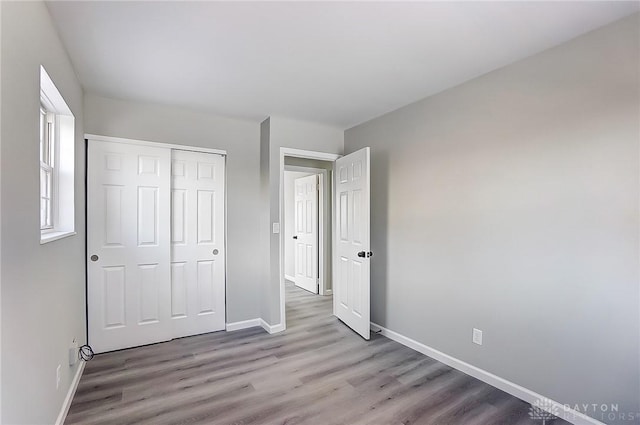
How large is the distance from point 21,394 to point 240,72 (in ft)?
7.56

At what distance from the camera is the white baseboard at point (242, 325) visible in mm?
3584

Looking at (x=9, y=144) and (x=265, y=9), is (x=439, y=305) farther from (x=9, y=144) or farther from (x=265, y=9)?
(x=9, y=144)

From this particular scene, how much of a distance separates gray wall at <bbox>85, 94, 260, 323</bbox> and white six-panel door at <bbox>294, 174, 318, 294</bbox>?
1.72m

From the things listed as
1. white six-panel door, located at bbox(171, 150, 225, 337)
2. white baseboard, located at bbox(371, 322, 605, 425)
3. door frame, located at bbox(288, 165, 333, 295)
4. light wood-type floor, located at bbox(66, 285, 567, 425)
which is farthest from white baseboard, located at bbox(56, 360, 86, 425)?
door frame, located at bbox(288, 165, 333, 295)

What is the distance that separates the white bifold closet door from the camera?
2.96 metres

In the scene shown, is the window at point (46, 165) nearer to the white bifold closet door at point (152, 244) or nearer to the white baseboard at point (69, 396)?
the white bifold closet door at point (152, 244)

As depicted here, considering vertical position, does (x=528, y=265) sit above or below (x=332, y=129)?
below

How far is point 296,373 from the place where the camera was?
2627mm

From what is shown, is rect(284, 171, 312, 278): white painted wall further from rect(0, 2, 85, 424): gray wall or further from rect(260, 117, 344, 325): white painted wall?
rect(0, 2, 85, 424): gray wall

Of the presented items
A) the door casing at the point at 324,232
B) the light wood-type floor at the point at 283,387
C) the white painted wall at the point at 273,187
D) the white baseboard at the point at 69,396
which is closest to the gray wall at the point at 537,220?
the light wood-type floor at the point at 283,387

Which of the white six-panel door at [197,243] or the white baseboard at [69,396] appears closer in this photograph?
the white baseboard at [69,396]

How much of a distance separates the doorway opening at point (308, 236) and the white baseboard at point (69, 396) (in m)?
2.21

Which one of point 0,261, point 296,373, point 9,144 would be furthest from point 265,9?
point 296,373

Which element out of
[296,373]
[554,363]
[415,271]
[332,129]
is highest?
[332,129]
